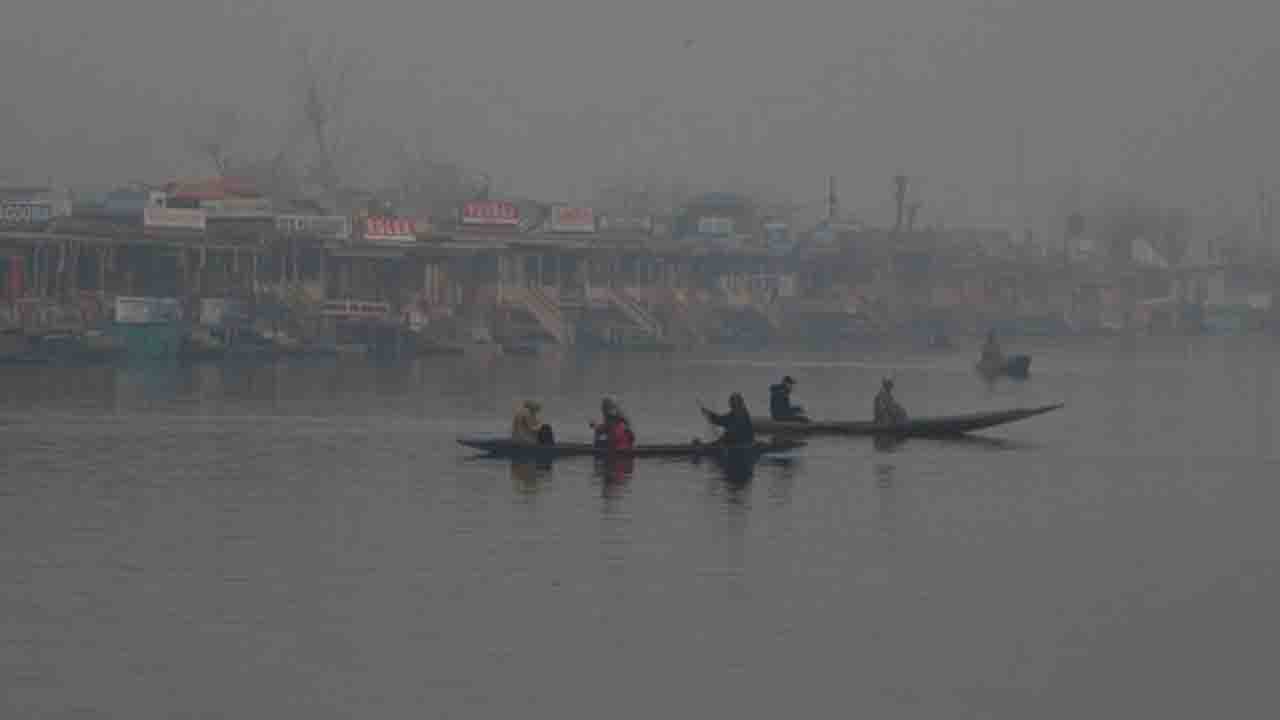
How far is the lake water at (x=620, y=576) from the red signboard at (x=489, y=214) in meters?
69.4

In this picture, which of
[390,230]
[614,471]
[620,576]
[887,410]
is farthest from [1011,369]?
[620,576]

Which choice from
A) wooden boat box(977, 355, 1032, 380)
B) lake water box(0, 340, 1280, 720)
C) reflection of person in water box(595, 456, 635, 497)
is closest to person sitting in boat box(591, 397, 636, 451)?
reflection of person in water box(595, 456, 635, 497)

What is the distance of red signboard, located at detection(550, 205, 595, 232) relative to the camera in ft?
429

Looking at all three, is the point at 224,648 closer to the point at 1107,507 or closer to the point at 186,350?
the point at 1107,507

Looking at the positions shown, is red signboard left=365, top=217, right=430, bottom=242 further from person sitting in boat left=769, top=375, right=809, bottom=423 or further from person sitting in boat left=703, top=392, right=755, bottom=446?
person sitting in boat left=703, top=392, right=755, bottom=446

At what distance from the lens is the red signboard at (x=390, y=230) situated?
11019cm

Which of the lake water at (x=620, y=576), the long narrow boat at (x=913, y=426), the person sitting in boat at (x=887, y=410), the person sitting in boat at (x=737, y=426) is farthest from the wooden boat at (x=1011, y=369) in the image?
the person sitting in boat at (x=737, y=426)

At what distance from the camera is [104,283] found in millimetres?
100750

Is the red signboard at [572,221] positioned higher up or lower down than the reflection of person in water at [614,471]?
higher up

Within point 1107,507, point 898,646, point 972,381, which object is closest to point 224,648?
point 898,646

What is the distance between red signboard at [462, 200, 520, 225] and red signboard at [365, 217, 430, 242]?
25.3 feet

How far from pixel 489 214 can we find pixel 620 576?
94.4 m

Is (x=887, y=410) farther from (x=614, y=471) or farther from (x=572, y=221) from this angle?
(x=572, y=221)

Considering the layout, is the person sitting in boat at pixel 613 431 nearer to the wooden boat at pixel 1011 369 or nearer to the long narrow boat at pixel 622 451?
the long narrow boat at pixel 622 451
